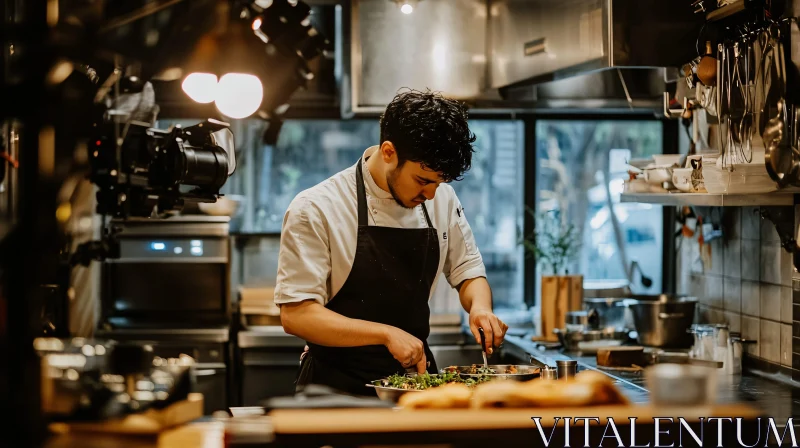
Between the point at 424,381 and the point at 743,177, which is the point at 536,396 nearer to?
the point at 424,381

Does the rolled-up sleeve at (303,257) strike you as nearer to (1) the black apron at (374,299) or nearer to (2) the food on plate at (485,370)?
(1) the black apron at (374,299)

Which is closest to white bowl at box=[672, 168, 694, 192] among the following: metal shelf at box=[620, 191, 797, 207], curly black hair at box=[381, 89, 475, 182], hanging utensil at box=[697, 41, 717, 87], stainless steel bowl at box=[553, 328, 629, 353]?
metal shelf at box=[620, 191, 797, 207]

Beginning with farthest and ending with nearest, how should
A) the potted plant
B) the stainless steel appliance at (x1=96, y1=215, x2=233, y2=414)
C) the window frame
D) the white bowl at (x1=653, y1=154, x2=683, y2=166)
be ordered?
the window frame < the stainless steel appliance at (x1=96, y1=215, x2=233, y2=414) < the potted plant < the white bowl at (x1=653, y1=154, x2=683, y2=166)

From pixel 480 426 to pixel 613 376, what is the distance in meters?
2.07

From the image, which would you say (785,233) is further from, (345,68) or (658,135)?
(345,68)

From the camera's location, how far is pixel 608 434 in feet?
5.26

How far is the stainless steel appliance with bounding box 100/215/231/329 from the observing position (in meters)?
4.70

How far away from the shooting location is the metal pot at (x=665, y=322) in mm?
3982

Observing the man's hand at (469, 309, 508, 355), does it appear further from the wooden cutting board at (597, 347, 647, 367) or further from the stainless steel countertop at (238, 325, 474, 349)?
the stainless steel countertop at (238, 325, 474, 349)

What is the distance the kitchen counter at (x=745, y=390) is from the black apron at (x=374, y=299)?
473 millimetres

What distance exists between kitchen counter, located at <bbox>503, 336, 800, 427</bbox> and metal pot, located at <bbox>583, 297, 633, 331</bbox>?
421 mm

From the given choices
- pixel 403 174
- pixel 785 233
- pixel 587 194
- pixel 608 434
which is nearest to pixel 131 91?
pixel 403 174

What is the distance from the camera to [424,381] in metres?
2.38

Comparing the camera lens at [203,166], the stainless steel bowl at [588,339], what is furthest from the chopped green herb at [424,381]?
the stainless steel bowl at [588,339]
